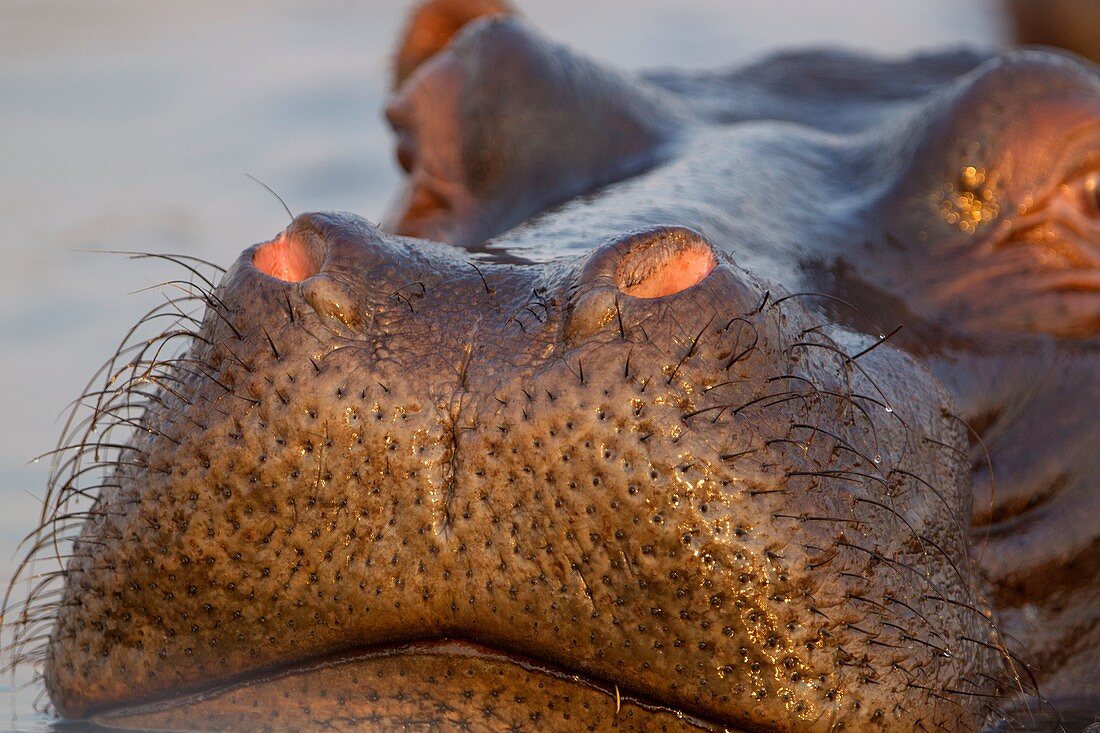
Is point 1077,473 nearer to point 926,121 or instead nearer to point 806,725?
point 926,121

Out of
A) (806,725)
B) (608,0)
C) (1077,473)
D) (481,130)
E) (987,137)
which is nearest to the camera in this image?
(806,725)

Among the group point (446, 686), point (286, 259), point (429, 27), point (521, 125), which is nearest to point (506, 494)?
point (446, 686)

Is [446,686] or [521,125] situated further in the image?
[521,125]

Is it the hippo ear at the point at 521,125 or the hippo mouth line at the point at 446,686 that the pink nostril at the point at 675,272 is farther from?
the hippo ear at the point at 521,125

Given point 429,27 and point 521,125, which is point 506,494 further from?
point 429,27

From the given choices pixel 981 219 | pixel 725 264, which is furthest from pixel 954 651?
pixel 981 219

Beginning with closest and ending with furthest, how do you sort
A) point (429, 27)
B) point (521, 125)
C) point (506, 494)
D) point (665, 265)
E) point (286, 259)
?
1. point (506, 494)
2. point (665, 265)
3. point (286, 259)
4. point (521, 125)
5. point (429, 27)
